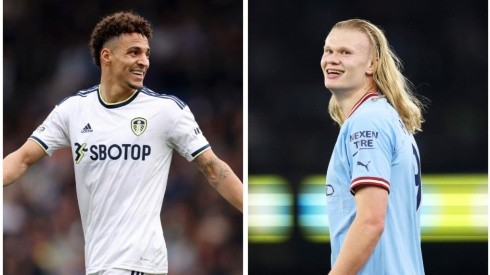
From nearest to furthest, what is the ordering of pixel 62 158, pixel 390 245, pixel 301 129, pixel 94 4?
pixel 390 245
pixel 301 129
pixel 94 4
pixel 62 158

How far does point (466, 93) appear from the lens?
4.87 meters

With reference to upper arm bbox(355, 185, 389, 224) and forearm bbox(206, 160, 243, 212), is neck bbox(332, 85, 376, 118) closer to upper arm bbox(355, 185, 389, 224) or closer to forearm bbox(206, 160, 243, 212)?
upper arm bbox(355, 185, 389, 224)

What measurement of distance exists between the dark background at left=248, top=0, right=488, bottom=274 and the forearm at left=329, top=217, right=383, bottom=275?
2.45 m

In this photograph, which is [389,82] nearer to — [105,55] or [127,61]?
[127,61]

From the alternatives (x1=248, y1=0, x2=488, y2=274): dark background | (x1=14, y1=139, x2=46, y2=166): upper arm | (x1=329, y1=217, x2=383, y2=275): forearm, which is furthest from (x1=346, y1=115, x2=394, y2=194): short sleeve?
(x1=248, y1=0, x2=488, y2=274): dark background

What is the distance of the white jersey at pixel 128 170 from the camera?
140 inches

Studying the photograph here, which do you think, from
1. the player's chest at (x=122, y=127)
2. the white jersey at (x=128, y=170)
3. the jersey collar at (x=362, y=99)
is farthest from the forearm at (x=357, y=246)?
the player's chest at (x=122, y=127)

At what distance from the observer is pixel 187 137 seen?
3.66m

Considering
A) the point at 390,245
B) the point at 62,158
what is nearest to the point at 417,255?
the point at 390,245

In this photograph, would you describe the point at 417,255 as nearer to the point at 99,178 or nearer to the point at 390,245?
the point at 390,245

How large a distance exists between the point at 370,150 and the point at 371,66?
0.32 metres

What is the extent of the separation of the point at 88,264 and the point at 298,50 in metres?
1.71

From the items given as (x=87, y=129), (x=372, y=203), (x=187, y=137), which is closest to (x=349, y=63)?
(x=372, y=203)

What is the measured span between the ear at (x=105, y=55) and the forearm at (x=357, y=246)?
67.4 inches
